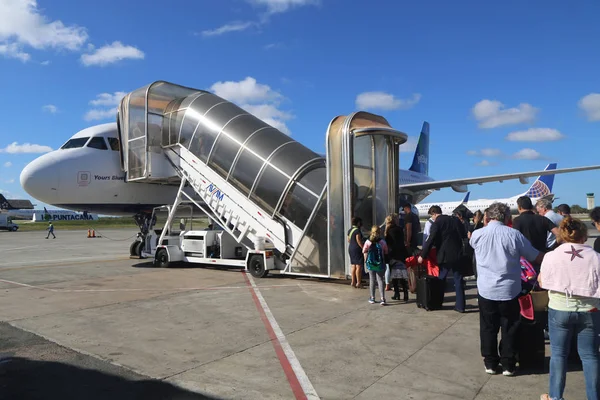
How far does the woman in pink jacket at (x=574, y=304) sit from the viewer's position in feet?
11.1

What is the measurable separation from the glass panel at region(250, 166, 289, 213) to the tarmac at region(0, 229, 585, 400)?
217 cm

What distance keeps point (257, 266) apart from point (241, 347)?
5.45 metres

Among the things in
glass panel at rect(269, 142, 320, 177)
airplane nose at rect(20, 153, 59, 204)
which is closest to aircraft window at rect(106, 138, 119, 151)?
airplane nose at rect(20, 153, 59, 204)

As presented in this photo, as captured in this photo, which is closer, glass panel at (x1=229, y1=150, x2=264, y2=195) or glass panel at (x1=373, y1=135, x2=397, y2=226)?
glass panel at (x1=373, y1=135, x2=397, y2=226)

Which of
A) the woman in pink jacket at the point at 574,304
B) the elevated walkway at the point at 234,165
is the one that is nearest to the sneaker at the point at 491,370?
the woman in pink jacket at the point at 574,304

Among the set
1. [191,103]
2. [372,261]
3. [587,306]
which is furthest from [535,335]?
[191,103]

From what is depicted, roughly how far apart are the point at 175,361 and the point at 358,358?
6.54ft

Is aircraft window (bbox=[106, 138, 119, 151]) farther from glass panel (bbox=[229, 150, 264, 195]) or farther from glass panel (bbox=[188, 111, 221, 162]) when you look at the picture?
glass panel (bbox=[229, 150, 264, 195])

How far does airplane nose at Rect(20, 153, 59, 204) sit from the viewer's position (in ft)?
41.5

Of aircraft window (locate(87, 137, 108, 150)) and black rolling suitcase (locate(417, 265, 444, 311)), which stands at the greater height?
aircraft window (locate(87, 137, 108, 150))

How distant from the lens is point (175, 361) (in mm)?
4852

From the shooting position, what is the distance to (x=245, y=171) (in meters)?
11.0

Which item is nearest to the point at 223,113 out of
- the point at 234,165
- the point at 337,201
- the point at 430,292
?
the point at 234,165

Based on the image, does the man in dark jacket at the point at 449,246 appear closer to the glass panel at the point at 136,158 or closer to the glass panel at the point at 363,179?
the glass panel at the point at 363,179
